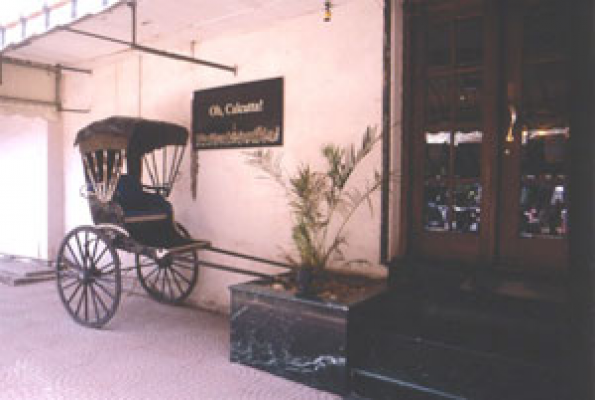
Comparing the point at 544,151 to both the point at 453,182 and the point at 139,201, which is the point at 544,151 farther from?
the point at 139,201

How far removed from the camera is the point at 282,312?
11.8 feet

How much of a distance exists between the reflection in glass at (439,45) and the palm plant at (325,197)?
30.0 inches

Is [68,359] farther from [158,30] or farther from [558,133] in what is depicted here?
[558,133]

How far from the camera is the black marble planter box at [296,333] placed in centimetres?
329

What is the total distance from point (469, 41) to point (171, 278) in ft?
13.9

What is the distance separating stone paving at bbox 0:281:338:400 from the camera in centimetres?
331

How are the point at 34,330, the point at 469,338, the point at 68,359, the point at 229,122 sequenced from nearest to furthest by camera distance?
1. the point at 469,338
2. the point at 68,359
3. the point at 34,330
4. the point at 229,122

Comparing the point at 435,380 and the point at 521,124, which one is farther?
the point at 521,124

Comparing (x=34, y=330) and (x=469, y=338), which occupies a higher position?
(x=469, y=338)

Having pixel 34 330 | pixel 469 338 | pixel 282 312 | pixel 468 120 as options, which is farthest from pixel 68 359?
pixel 468 120

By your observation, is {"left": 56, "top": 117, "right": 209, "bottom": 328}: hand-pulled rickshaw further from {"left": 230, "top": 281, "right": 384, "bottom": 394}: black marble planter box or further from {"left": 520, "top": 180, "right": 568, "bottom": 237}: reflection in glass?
{"left": 520, "top": 180, "right": 568, "bottom": 237}: reflection in glass

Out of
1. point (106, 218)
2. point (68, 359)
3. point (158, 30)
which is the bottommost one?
point (68, 359)

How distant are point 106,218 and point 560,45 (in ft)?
13.8

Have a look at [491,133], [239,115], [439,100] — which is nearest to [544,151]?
[491,133]
